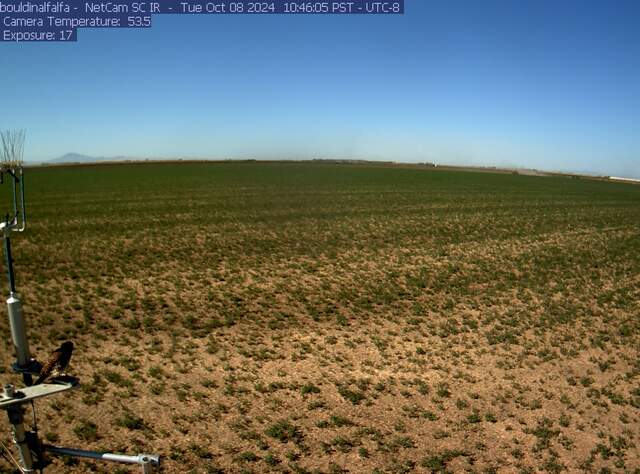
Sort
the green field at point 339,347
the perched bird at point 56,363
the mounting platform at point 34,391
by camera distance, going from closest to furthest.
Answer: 1. the mounting platform at point 34,391
2. the perched bird at point 56,363
3. the green field at point 339,347

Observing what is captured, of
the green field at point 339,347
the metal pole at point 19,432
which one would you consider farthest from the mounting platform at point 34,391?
the green field at point 339,347

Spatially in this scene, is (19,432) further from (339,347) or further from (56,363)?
(339,347)

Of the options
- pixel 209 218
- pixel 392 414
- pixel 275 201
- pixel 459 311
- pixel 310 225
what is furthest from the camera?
pixel 275 201

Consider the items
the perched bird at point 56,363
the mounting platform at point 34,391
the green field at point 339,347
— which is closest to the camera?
Answer: the mounting platform at point 34,391

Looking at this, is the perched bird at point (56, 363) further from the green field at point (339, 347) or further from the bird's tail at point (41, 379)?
the green field at point (339, 347)

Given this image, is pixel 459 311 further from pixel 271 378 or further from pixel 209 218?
pixel 209 218

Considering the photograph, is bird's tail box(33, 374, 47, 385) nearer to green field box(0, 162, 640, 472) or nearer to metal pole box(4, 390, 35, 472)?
metal pole box(4, 390, 35, 472)

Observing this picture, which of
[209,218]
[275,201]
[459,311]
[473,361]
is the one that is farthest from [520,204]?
[473,361]

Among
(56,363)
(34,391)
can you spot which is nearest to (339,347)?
(56,363)
